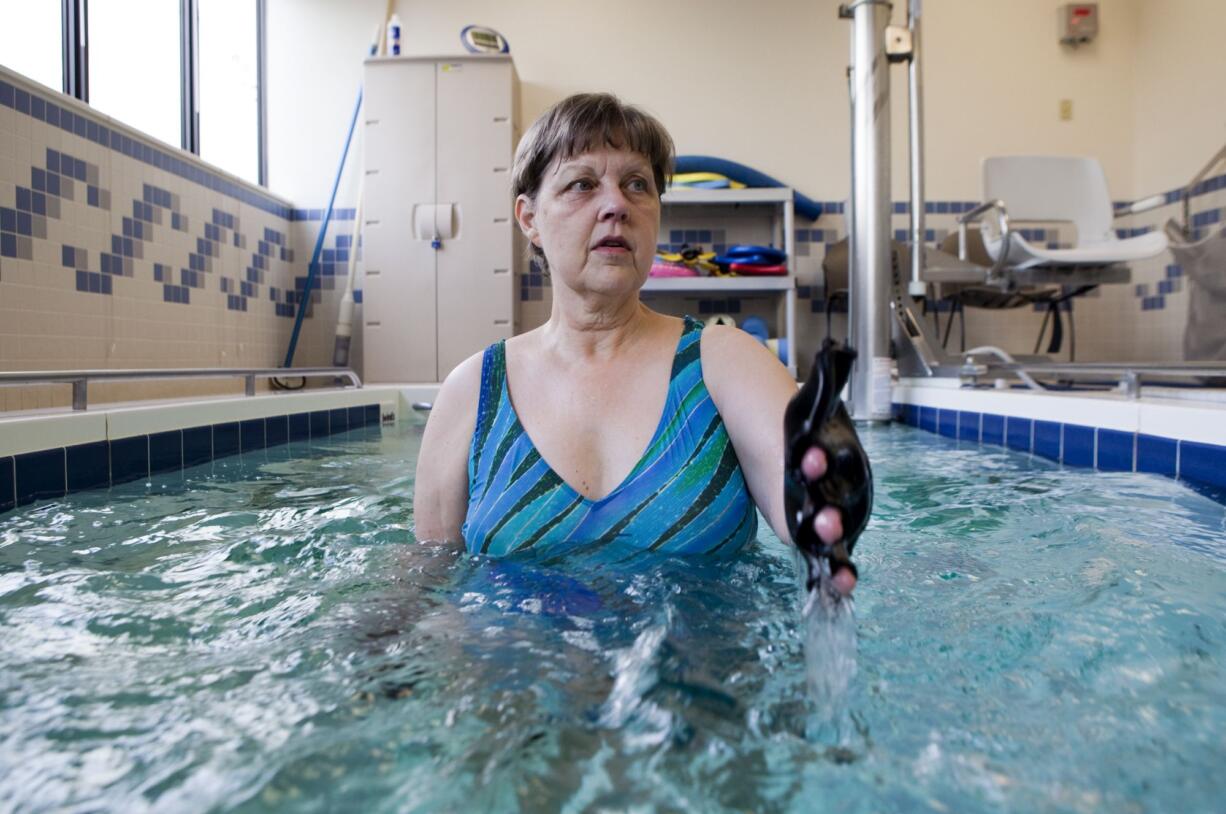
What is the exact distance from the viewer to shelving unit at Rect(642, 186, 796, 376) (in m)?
4.85

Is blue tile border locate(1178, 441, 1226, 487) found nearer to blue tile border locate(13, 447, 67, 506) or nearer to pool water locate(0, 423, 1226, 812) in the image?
pool water locate(0, 423, 1226, 812)

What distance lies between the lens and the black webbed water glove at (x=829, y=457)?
72 cm

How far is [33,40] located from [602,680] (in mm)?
3940

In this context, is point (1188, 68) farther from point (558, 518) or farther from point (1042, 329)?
point (558, 518)

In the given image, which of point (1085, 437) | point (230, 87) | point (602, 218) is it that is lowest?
point (1085, 437)

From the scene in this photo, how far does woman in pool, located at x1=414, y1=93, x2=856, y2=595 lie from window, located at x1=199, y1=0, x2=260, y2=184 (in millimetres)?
4513

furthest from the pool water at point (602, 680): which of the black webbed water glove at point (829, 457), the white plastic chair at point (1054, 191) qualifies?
the white plastic chair at point (1054, 191)

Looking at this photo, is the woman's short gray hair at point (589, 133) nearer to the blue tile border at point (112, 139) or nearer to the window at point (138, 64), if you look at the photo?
the blue tile border at point (112, 139)

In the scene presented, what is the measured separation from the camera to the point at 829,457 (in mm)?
721

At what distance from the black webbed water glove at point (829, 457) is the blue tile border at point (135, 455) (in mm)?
1691

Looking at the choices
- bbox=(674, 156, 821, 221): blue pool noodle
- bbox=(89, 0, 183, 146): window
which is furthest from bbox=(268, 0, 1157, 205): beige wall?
bbox=(89, 0, 183, 146): window

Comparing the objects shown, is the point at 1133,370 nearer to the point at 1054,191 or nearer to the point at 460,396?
the point at 460,396

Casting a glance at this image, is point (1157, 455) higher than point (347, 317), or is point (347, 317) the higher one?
point (347, 317)

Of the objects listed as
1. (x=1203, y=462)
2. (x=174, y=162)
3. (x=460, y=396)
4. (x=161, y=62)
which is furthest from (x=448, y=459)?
(x=161, y=62)
